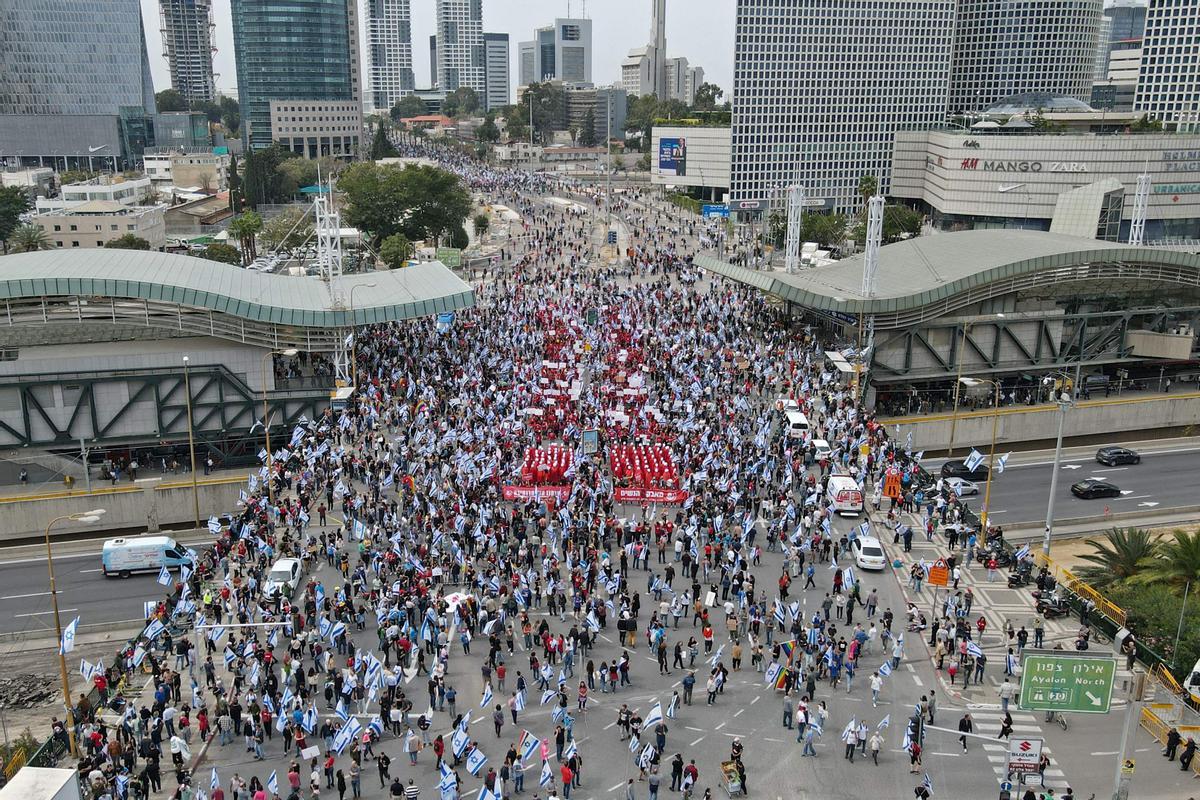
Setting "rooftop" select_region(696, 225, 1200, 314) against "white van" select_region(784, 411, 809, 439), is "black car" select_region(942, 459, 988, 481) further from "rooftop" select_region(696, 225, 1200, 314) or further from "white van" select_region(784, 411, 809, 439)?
"rooftop" select_region(696, 225, 1200, 314)

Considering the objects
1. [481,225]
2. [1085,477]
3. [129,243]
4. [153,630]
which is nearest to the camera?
[153,630]

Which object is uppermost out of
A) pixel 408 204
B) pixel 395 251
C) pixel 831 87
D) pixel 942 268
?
pixel 831 87

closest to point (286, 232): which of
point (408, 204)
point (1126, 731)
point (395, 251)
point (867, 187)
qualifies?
point (408, 204)

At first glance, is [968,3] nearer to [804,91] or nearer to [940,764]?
[804,91]

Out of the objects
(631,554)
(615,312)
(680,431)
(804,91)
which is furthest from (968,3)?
(631,554)

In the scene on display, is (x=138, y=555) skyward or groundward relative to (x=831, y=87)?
groundward

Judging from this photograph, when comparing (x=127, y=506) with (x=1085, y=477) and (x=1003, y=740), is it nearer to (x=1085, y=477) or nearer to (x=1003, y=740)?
(x=1003, y=740)
